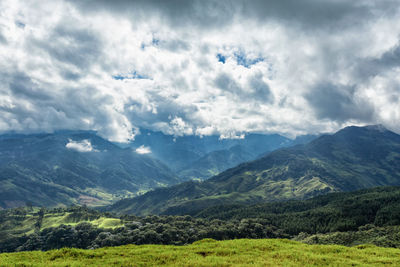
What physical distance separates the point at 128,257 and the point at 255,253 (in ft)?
71.5

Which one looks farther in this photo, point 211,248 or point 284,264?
point 211,248

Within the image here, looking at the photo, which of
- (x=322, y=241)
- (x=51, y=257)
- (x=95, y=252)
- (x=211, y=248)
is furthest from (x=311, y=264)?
(x=322, y=241)

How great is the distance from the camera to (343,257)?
41875mm

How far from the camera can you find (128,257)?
39.8 meters

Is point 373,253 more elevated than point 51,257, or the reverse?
point 51,257

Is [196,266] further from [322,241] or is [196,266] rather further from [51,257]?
[322,241]

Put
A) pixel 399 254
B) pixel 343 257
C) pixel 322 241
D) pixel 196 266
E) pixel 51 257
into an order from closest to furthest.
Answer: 1. pixel 196 266
2. pixel 51 257
3. pixel 343 257
4. pixel 399 254
5. pixel 322 241

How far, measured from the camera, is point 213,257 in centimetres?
3959

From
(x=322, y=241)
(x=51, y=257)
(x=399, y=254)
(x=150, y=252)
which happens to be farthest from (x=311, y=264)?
(x=322, y=241)

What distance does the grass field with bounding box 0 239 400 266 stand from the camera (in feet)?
120

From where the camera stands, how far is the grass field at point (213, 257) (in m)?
36.5

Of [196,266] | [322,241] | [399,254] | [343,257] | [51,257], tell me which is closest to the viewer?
[196,266]

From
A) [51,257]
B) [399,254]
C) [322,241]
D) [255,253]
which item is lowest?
[322,241]

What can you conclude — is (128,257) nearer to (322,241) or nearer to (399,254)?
(399,254)
